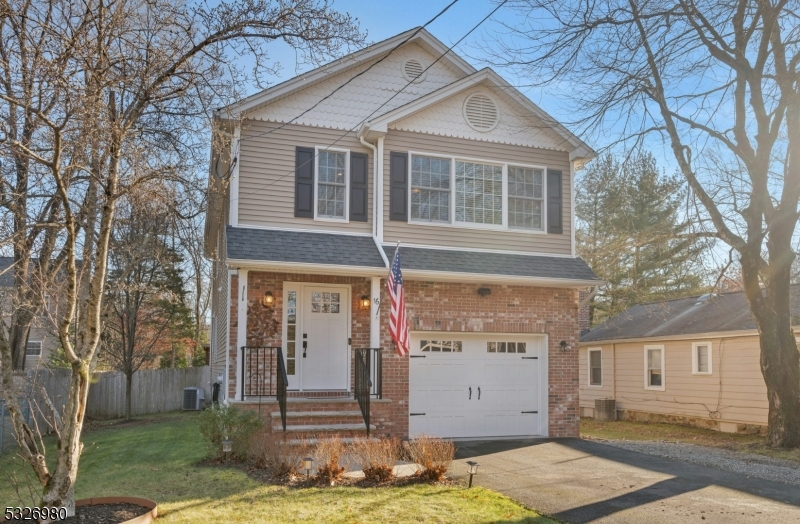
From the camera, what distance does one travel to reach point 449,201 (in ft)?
46.8

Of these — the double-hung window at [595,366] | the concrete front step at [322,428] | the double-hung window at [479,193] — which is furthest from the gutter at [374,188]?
the double-hung window at [595,366]

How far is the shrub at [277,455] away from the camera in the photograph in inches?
351

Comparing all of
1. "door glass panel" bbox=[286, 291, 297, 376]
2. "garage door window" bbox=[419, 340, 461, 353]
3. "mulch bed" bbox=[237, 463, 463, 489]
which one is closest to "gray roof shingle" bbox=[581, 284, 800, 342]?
"garage door window" bbox=[419, 340, 461, 353]

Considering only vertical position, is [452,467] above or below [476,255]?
below

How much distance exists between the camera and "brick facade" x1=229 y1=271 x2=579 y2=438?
12.7 m

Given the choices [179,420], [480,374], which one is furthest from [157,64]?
[179,420]

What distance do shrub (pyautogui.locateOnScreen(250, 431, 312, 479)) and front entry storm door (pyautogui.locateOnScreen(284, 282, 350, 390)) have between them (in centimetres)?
285

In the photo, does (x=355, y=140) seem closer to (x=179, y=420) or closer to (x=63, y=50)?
(x=63, y=50)

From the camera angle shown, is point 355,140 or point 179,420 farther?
point 179,420

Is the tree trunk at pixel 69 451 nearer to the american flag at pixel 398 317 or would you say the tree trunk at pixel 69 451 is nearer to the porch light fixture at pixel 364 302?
the american flag at pixel 398 317

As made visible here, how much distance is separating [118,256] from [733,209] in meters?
15.9

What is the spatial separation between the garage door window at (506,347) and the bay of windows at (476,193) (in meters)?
2.38

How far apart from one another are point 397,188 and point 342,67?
8.67ft

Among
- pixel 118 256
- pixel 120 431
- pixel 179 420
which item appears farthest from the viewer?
pixel 118 256
